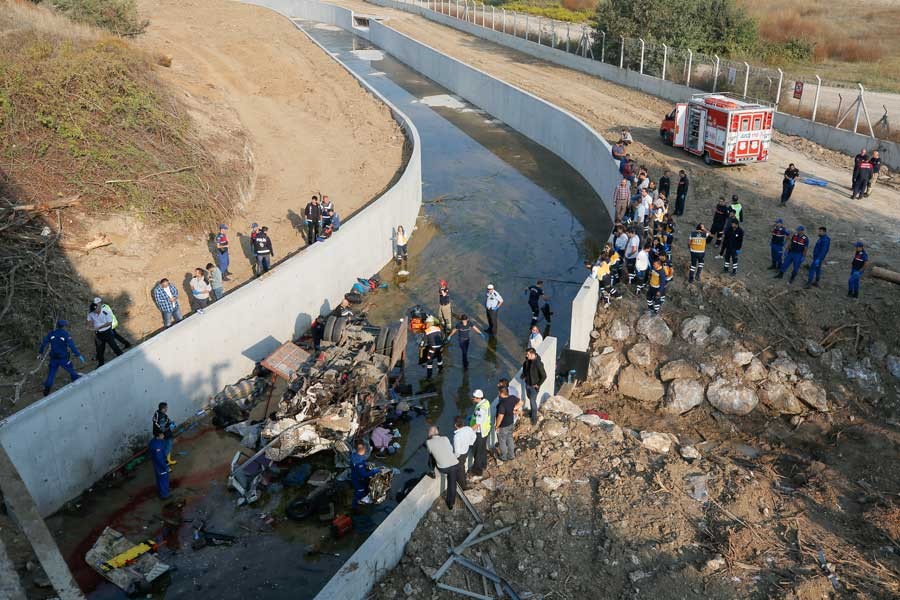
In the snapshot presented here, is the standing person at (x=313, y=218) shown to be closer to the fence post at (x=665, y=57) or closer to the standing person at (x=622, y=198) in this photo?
the standing person at (x=622, y=198)

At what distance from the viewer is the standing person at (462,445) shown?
10.6 metres

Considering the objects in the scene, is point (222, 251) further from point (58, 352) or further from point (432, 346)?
point (432, 346)

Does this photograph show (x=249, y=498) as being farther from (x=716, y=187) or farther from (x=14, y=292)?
(x=716, y=187)

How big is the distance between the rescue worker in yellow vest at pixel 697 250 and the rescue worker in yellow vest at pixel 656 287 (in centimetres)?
112

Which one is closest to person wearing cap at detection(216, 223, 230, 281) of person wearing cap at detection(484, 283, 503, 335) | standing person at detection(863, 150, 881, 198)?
person wearing cap at detection(484, 283, 503, 335)

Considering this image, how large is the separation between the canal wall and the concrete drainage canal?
57cm

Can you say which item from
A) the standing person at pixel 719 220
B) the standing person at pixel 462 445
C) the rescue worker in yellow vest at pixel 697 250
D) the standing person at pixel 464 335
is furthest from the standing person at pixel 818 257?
the standing person at pixel 462 445

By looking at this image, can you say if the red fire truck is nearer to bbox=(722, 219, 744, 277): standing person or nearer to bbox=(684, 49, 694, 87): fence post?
bbox=(722, 219, 744, 277): standing person

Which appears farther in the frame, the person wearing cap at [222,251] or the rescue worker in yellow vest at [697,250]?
the person wearing cap at [222,251]

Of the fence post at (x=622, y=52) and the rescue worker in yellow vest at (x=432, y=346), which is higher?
the fence post at (x=622, y=52)

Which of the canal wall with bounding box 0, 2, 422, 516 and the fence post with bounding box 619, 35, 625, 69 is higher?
the fence post with bounding box 619, 35, 625, 69

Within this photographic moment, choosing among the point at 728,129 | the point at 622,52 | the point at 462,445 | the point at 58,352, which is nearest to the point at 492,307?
the point at 462,445

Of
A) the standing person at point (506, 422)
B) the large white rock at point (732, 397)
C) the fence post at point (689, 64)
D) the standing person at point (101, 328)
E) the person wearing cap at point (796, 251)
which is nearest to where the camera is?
the standing person at point (506, 422)

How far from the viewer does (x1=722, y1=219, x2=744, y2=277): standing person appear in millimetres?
16875
